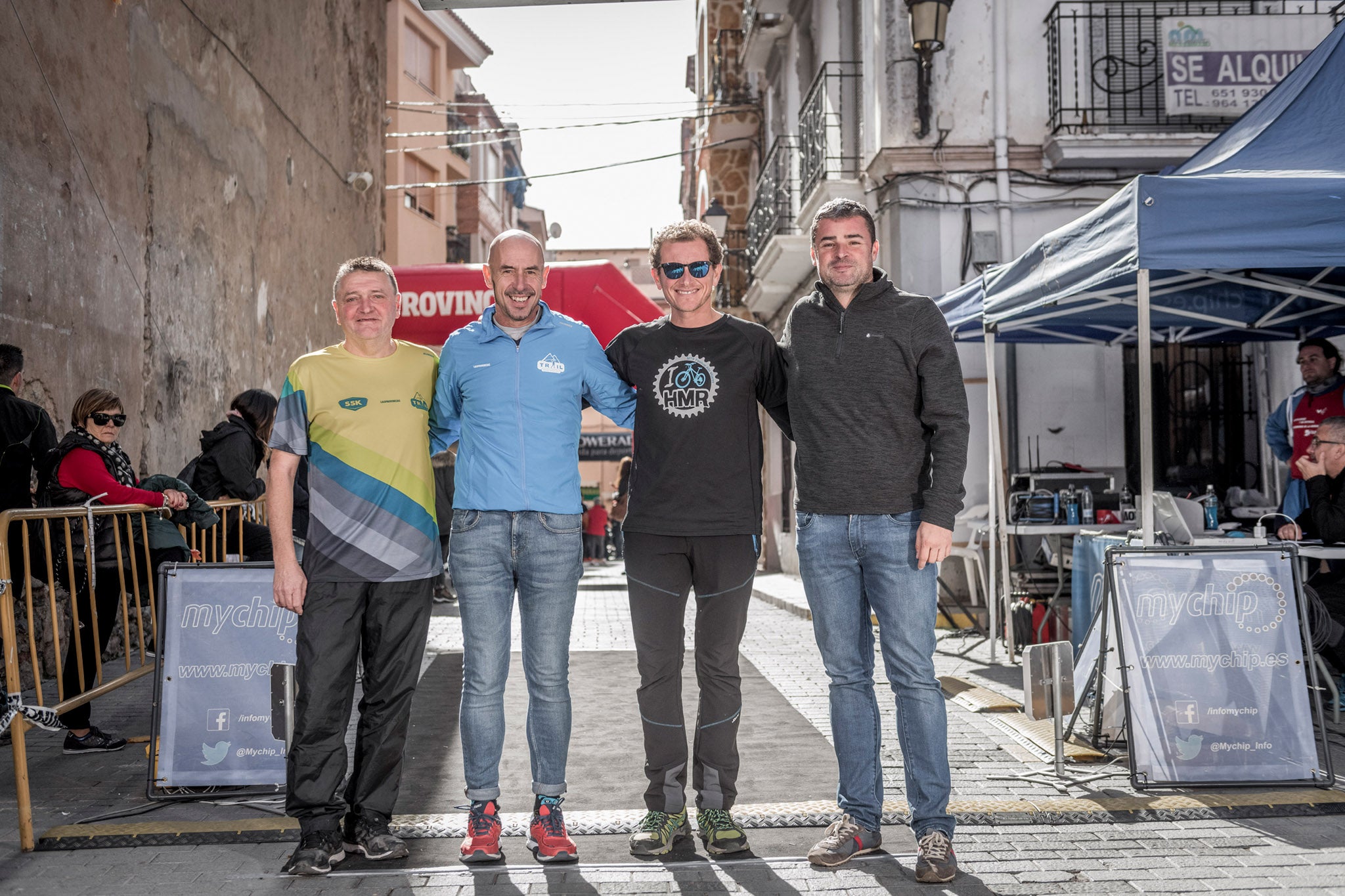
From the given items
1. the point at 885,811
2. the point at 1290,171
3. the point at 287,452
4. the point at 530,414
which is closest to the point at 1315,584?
the point at 1290,171

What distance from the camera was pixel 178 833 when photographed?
427cm

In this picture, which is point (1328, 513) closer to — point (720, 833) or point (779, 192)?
point (720, 833)

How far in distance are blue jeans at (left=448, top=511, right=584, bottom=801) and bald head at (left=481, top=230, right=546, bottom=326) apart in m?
0.67

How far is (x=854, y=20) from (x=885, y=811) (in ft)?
37.1

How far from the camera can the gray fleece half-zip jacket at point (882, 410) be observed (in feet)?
13.1

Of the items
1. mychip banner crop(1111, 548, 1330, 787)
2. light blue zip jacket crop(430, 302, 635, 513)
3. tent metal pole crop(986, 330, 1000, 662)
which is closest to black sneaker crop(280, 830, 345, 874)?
light blue zip jacket crop(430, 302, 635, 513)

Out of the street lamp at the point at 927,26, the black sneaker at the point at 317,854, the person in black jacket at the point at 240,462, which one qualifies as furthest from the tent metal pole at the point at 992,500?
the black sneaker at the point at 317,854

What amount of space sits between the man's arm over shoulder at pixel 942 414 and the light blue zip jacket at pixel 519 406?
40.9 inches

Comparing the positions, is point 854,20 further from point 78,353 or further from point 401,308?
point 78,353

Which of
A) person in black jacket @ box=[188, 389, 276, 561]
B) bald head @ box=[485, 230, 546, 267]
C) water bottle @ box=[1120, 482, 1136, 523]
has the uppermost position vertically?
bald head @ box=[485, 230, 546, 267]

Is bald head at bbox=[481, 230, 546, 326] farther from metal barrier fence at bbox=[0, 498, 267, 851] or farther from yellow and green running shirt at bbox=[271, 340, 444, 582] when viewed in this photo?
metal barrier fence at bbox=[0, 498, 267, 851]

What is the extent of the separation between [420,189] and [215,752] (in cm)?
3356

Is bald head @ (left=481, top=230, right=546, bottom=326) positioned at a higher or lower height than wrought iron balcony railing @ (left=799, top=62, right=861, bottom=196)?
lower

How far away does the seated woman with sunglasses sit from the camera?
568 centimetres
